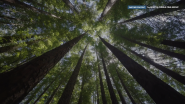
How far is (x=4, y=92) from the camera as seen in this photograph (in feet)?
4.14

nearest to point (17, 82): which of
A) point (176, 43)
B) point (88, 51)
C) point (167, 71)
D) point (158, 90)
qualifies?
point (158, 90)

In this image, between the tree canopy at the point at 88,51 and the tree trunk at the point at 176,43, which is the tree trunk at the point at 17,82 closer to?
the tree canopy at the point at 88,51

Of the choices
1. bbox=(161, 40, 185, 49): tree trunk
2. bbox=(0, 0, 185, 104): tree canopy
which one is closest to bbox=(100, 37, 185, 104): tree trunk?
bbox=(0, 0, 185, 104): tree canopy

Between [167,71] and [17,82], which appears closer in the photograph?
[17,82]

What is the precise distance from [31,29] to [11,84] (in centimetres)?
840

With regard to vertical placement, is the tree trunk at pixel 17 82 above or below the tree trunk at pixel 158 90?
above

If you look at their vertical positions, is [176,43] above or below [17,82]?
below

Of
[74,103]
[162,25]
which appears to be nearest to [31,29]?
[74,103]

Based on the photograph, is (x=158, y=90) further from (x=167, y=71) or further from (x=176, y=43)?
(x=167, y=71)

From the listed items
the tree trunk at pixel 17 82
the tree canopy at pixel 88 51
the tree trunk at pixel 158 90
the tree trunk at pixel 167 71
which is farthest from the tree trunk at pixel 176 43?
the tree trunk at pixel 17 82

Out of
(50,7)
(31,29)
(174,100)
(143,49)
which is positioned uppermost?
(50,7)

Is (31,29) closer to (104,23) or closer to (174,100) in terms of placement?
(104,23)

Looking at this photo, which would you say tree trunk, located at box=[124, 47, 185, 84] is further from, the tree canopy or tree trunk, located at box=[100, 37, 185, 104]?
tree trunk, located at box=[100, 37, 185, 104]

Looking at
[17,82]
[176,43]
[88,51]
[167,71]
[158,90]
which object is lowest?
[167,71]
